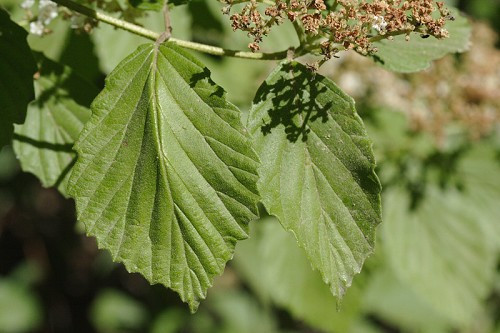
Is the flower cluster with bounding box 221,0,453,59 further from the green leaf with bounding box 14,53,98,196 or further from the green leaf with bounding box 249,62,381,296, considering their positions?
the green leaf with bounding box 14,53,98,196

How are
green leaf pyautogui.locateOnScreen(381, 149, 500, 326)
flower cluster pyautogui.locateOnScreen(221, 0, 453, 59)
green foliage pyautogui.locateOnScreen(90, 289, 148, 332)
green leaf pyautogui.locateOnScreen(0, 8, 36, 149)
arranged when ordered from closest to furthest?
flower cluster pyautogui.locateOnScreen(221, 0, 453, 59) → green leaf pyautogui.locateOnScreen(0, 8, 36, 149) → green leaf pyautogui.locateOnScreen(381, 149, 500, 326) → green foliage pyautogui.locateOnScreen(90, 289, 148, 332)

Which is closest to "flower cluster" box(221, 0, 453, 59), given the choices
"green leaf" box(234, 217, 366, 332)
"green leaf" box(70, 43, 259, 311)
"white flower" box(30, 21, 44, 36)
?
"green leaf" box(70, 43, 259, 311)

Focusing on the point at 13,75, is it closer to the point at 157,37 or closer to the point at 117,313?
the point at 157,37

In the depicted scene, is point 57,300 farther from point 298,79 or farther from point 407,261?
point 298,79

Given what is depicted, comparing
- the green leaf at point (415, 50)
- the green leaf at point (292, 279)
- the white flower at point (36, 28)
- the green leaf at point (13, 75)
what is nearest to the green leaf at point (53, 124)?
the white flower at point (36, 28)

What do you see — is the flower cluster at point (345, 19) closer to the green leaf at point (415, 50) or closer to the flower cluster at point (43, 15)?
the green leaf at point (415, 50)

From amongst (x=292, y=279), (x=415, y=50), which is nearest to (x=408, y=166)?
(x=292, y=279)
